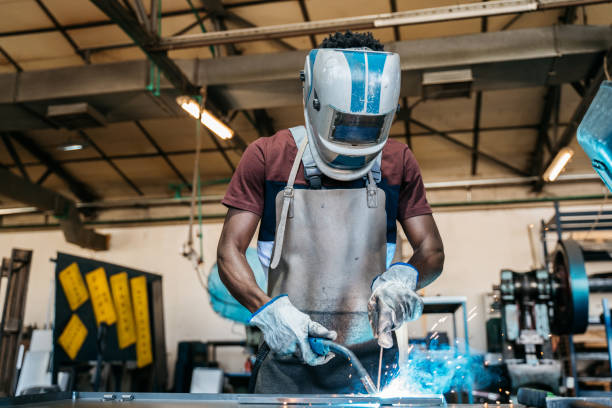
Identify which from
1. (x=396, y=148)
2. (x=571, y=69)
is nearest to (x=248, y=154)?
(x=396, y=148)

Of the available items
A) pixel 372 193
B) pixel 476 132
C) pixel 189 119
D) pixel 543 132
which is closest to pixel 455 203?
pixel 476 132

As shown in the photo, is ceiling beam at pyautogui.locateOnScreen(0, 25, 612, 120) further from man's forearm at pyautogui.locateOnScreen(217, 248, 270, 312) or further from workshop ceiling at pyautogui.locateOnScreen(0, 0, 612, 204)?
man's forearm at pyautogui.locateOnScreen(217, 248, 270, 312)

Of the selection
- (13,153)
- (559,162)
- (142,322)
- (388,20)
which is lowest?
(142,322)

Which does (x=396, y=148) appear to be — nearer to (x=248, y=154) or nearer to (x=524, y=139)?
(x=248, y=154)

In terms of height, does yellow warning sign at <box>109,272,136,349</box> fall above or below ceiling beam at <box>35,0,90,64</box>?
below

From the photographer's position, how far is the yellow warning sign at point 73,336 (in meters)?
4.62

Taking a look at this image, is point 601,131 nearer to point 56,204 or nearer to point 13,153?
point 56,204

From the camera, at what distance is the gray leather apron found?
1.57m

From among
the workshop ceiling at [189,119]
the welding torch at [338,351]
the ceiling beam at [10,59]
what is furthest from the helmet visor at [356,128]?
the ceiling beam at [10,59]

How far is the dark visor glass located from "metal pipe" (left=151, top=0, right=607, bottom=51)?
2.77 meters

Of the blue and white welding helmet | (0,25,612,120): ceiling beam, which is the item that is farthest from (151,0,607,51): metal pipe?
the blue and white welding helmet

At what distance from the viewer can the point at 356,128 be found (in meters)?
1.40

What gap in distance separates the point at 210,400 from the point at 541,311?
128 inches

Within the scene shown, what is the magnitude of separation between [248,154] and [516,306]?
2.94 metres
